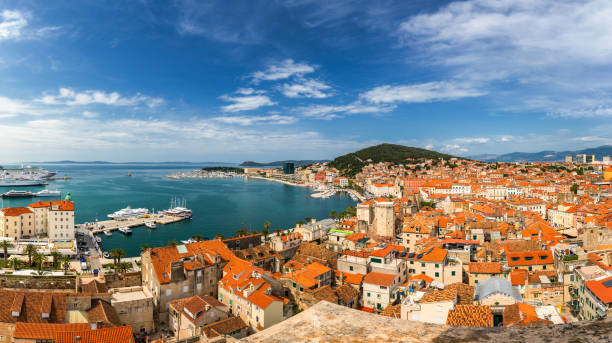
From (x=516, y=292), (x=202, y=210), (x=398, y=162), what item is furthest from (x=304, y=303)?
(x=398, y=162)

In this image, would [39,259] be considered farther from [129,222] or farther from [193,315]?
[129,222]

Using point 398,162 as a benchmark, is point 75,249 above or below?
below

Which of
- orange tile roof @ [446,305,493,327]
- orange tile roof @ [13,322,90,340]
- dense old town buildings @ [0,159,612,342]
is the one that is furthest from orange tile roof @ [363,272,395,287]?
orange tile roof @ [13,322,90,340]

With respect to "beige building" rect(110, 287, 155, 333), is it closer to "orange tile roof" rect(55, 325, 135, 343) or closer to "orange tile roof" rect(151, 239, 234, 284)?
"orange tile roof" rect(151, 239, 234, 284)

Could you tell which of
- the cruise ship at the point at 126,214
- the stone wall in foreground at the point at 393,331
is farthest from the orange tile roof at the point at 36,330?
the cruise ship at the point at 126,214

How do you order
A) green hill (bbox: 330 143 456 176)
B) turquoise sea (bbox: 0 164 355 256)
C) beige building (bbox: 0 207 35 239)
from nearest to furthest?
beige building (bbox: 0 207 35 239) → turquoise sea (bbox: 0 164 355 256) → green hill (bbox: 330 143 456 176)

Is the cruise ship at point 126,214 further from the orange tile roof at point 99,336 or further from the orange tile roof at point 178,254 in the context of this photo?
the orange tile roof at point 99,336

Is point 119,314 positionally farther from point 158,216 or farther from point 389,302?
point 158,216
